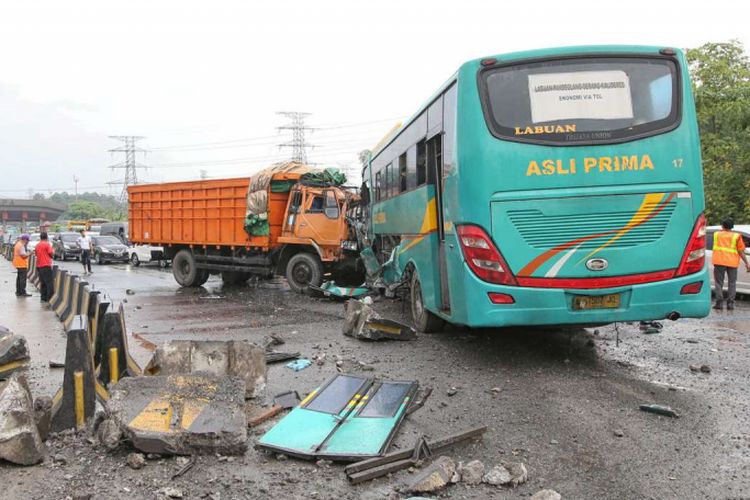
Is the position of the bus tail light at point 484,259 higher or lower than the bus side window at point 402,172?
lower

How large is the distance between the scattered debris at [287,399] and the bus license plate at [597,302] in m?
2.81

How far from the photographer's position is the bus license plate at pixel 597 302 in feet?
19.4

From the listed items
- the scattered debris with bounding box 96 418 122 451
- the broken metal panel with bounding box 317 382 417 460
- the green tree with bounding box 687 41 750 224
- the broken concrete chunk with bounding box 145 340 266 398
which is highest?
the green tree with bounding box 687 41 750 224

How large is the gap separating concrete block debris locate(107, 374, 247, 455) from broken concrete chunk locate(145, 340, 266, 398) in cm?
79

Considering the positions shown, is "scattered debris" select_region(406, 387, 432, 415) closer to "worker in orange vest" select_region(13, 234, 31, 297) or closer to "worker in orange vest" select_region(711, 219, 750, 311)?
"worker in orange vest" select_region(711, 219, 750, 311)

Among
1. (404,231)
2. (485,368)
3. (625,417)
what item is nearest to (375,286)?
(404,231)

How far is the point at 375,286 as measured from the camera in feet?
39.9

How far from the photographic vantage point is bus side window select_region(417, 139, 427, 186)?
801 centimetres

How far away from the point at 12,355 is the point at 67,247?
30620mm

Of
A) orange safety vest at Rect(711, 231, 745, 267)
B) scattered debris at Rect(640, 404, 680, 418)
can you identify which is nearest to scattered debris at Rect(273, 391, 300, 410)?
scattered debris at Rect(640, 404, 680, 418)

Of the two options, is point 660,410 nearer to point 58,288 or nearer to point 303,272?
point 303,272

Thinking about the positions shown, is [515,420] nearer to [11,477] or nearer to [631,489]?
[631,489]

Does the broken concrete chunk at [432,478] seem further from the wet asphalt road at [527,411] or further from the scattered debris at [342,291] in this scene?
the scattered debris at [342,291]

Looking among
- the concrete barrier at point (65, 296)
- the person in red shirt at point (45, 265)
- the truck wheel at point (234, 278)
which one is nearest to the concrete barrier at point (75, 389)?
the concrete barrier at point (65, 296)
